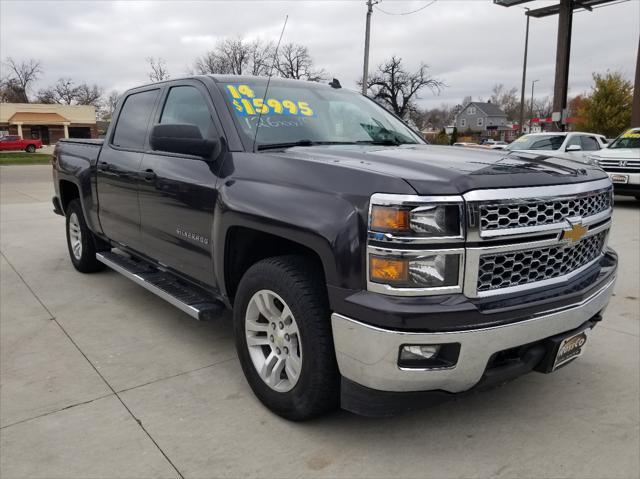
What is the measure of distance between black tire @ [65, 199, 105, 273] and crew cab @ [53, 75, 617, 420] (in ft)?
7.13

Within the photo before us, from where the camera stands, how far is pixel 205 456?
8.18 ft

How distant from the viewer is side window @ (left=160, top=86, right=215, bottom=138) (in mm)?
3402

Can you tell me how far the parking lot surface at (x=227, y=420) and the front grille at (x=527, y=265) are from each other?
0.86 m

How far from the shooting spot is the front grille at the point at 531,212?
7.17 feet

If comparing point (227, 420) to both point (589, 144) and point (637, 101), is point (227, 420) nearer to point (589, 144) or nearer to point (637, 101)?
point (589, 144)

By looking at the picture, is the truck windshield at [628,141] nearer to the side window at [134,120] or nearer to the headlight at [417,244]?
the side window at [134,120]

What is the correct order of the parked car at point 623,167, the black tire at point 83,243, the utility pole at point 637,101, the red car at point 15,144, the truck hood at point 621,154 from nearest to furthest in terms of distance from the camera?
the black tire at point 83,243 < the parked car at point 623,167 < the truck hood at point 621,154 < the utility pole at point 637,101 < the red car at point 15,144

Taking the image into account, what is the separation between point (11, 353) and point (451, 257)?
3.11 metres

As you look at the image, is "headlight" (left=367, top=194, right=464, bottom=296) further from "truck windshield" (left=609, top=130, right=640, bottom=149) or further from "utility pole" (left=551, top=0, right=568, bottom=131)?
"utility pole" (left=551, top=0, right=568, bottom=131)

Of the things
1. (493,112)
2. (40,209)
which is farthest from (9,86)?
(493,112)

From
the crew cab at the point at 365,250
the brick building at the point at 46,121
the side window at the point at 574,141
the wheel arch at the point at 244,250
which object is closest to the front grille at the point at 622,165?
the side window at the point at 574,141

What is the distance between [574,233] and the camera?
2.48 metres

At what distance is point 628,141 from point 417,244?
42.8 ft

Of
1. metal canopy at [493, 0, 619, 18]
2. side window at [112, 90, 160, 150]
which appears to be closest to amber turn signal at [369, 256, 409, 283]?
side window at [112, 90, 160, 150]
